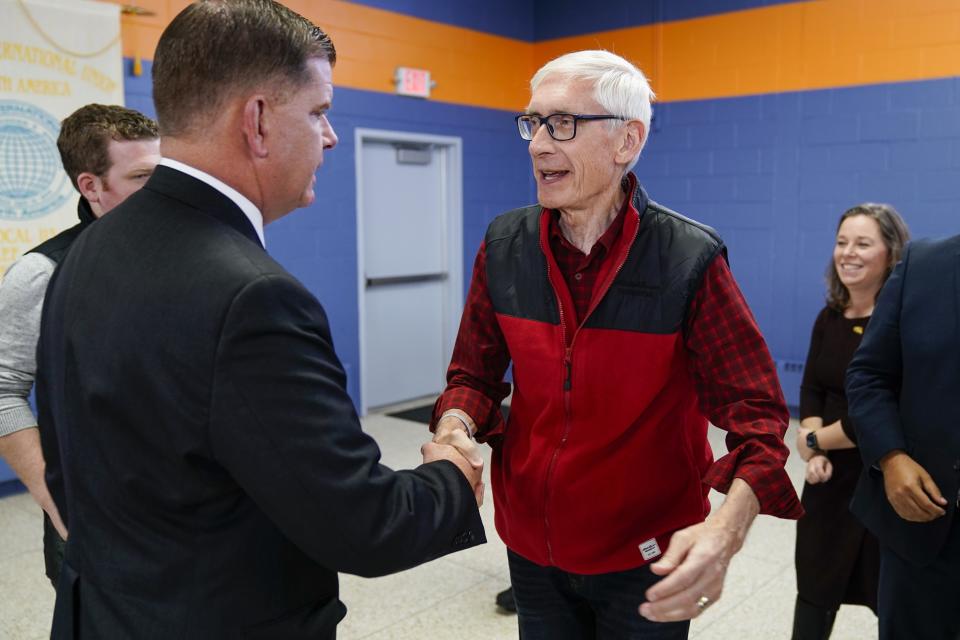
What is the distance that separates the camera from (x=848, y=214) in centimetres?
276

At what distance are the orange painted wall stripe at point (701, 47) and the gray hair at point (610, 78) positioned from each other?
3.67m

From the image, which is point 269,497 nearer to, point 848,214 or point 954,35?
point 848,214

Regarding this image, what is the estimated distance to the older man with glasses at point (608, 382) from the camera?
1.39m

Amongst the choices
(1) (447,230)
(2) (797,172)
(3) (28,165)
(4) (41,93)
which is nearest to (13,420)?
(3) (28,165)

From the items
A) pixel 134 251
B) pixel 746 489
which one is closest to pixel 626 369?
pixel 746 489

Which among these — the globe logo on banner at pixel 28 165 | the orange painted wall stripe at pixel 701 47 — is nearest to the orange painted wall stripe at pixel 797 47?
the orange painted wall stripe at pixel 701 47

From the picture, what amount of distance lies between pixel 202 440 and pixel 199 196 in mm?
299

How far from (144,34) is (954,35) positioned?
476 cm

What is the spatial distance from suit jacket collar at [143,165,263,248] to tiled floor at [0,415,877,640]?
6.78 feet

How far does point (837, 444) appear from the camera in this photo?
2371mm

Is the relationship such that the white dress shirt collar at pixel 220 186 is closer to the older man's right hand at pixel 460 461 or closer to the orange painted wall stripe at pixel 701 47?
the older man's right hand at pixel 460 461

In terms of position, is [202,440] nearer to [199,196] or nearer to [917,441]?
[199,196]

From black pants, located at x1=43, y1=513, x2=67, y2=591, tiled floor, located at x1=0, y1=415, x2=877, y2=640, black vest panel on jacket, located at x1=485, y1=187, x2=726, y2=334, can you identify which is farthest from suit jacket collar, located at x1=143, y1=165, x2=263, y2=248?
tiled floor, located at x1=0, y1=415, x2=877, y2=640

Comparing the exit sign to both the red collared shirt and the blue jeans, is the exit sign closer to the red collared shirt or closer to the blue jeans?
the red collared shirt
